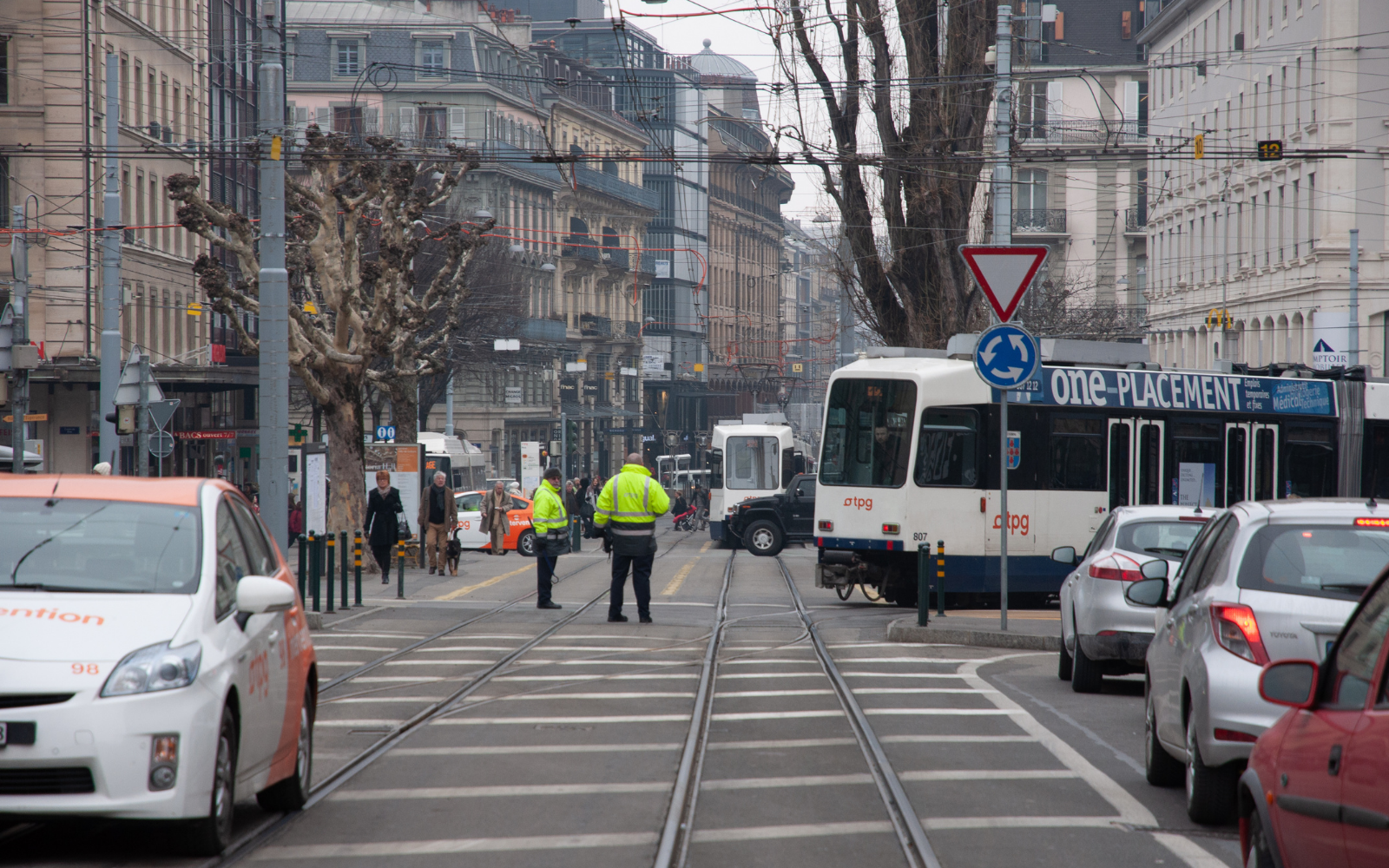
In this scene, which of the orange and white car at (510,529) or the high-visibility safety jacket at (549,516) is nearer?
the high-visibility safety jacket at (549,516)

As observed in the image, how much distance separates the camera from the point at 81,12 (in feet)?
143

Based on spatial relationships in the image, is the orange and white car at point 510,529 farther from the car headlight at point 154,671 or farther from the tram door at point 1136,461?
the car headlight at point 154,671

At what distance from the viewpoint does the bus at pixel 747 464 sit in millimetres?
44812

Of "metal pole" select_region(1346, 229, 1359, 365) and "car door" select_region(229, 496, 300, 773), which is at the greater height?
"metal pole" select_region(1346, 229, 1359, 365)

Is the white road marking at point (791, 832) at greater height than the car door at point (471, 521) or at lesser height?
greater

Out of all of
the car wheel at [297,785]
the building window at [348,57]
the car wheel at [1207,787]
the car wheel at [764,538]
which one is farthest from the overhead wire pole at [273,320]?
the building window at [348,57]

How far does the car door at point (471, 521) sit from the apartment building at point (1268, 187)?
19378mm

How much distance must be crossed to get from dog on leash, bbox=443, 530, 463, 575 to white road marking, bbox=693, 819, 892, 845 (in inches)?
857

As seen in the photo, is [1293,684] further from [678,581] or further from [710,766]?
[678,581]

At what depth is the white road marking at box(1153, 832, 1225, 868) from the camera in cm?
666

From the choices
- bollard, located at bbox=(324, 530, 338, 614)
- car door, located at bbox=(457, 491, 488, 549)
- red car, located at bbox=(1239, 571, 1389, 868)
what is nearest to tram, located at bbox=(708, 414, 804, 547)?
car door, located at bbox=(457, 491, 488, 549)

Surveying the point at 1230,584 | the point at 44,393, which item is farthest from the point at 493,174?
the point at 1230,584

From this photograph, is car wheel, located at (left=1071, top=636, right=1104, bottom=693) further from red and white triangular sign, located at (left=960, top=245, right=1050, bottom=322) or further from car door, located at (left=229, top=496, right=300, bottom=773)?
car door, located at (left=229, top=496, right=300, bottom=773)

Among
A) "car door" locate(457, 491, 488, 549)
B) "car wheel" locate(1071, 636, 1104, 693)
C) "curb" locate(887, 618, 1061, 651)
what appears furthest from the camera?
"car door" locate(457, 491, 488, 549)
